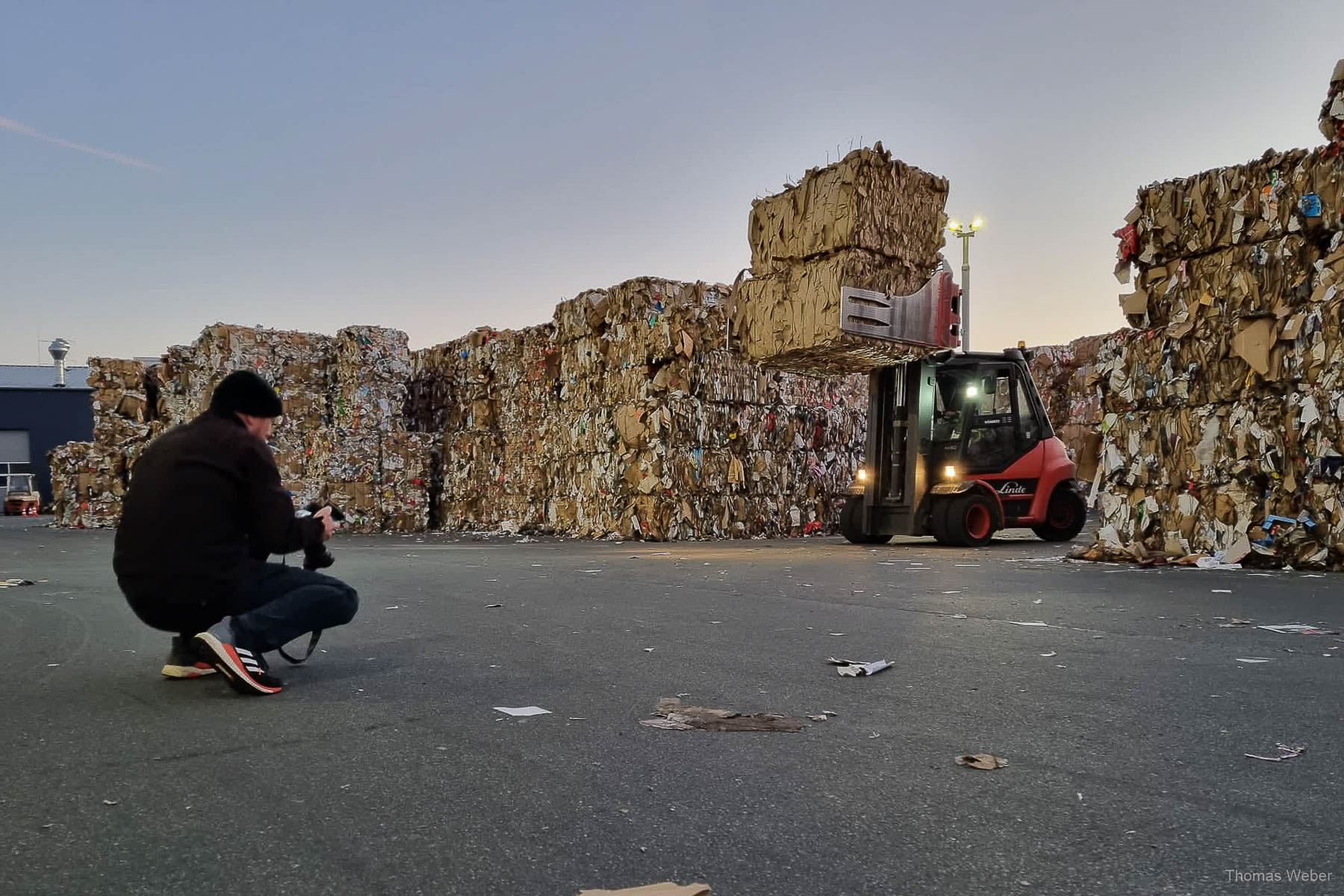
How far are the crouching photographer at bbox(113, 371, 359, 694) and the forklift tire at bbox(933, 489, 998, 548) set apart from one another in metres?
10.3

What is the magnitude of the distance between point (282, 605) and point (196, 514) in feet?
1.87

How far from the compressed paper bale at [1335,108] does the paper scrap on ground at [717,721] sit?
8710mm

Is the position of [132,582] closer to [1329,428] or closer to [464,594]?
[464,594]

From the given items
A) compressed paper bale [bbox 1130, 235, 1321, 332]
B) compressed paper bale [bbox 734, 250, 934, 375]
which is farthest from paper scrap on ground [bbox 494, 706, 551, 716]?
compressed paper bale [bbox 1130, 235, 1321, 332]

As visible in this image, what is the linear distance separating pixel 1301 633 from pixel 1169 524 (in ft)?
16.3

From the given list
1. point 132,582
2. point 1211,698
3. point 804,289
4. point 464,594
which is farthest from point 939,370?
point 132,582

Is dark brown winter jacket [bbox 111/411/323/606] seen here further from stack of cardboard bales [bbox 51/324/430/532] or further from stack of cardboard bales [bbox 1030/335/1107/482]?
stack of cardboard bales [bbox 1030/335/1107/482]

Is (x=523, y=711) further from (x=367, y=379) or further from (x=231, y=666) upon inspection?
(x=367, y=379)

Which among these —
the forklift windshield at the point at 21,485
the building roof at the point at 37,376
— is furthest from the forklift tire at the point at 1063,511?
the building roof at the point at 37,376

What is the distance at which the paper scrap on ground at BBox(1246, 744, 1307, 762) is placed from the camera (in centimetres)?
312

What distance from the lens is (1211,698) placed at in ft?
13.0

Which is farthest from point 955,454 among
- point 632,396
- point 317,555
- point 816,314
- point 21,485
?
point 21,485

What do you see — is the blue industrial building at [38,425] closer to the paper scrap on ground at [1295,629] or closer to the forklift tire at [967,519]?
the forklift tire at [967,519]

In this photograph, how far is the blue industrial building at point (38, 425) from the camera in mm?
43375
